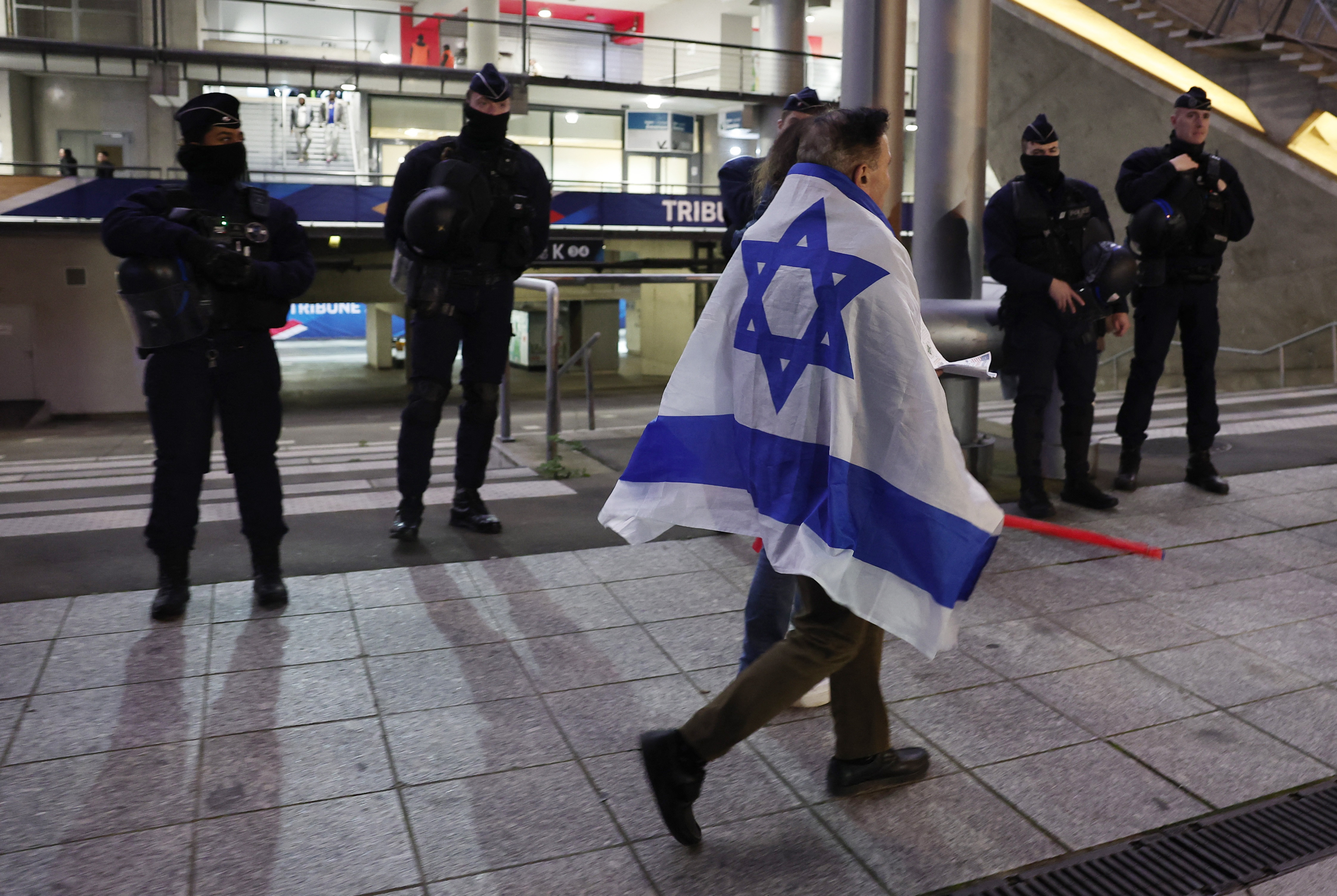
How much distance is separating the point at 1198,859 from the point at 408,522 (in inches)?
130

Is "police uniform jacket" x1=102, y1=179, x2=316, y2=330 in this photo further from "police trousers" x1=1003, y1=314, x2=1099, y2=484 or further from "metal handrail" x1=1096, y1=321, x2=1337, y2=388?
"metal handrail" x1=1096, y1=321, x2=1337, y2=388

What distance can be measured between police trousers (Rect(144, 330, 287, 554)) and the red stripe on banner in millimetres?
2859

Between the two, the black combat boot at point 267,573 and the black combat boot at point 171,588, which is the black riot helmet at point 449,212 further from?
the black combat boot at point 171,588

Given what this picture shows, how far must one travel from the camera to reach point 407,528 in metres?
4.75

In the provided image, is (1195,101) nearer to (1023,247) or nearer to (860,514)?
(1023,247)

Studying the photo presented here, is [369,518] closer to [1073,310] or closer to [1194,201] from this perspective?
[1073,310]

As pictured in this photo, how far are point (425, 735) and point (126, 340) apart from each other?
67.4ft

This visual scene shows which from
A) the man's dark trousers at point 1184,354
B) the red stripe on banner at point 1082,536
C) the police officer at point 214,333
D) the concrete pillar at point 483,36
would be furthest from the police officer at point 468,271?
the concrete pillar at point 483,36

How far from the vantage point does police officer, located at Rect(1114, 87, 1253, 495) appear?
18.0 ft

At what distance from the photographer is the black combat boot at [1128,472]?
5.74 metres

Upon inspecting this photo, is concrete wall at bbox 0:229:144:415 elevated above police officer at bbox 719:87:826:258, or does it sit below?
below

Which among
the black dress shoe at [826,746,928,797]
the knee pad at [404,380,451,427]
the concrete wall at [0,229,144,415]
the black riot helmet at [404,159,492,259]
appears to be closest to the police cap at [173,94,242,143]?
the black riot helmet at [404,159,492,259]

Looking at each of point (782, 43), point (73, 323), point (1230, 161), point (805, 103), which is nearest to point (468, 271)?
point (805, 103)

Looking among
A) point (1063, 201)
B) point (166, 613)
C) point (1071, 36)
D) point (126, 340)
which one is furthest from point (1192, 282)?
point (126, 340)
